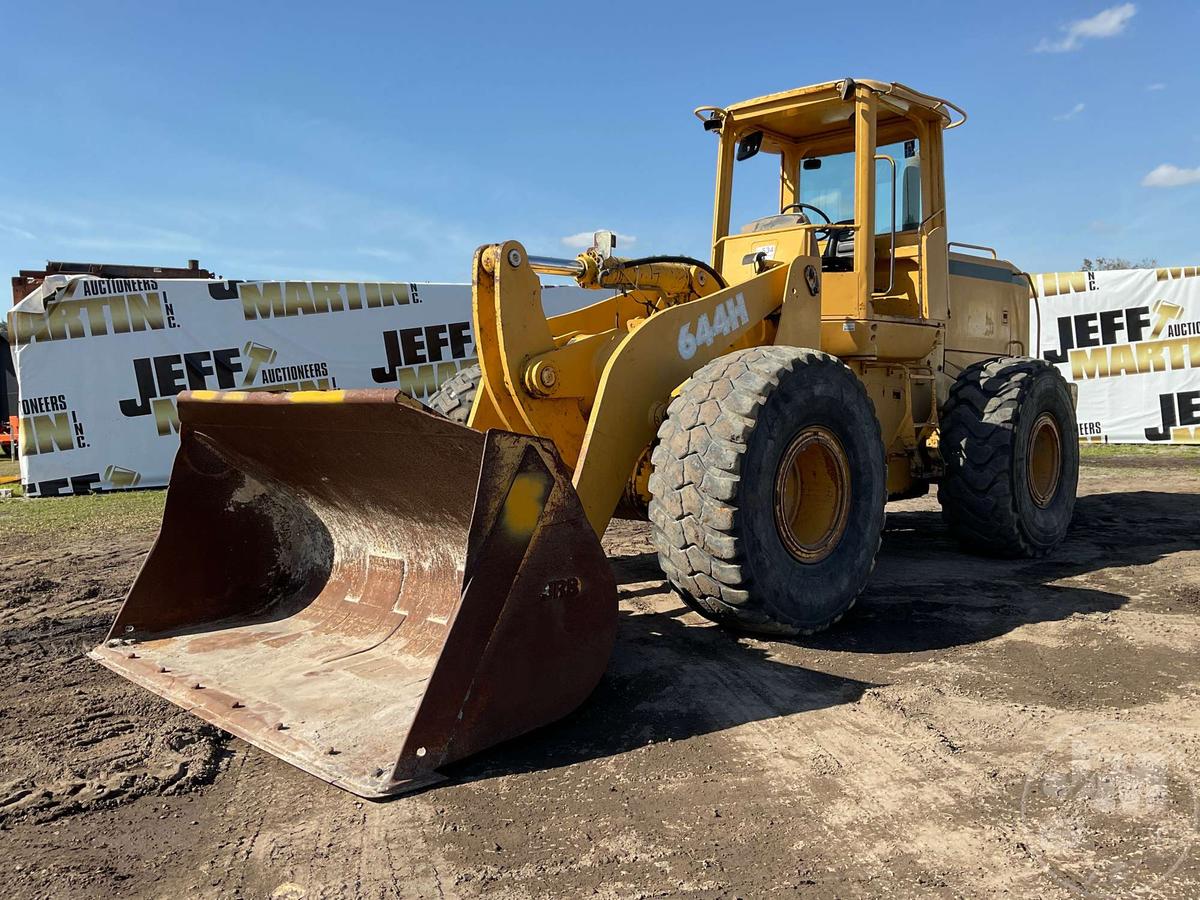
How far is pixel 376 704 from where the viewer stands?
10.8 feet

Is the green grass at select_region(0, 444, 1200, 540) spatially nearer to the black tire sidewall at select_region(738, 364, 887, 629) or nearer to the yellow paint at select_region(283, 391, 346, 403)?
the yellow paint at select_region(283, 391, 346, 403)

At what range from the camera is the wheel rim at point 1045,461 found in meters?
6.43

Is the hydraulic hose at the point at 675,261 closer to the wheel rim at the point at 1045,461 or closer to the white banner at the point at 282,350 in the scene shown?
the wheel rim at the point at 1045,461

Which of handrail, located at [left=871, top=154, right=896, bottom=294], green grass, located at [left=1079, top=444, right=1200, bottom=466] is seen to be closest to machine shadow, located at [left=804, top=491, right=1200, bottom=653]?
handrail, located at [left=871, top=154, right=896, bottom=294]

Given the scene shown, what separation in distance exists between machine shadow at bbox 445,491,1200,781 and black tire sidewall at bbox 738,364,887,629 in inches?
8.6

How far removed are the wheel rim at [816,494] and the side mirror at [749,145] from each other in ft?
9.06

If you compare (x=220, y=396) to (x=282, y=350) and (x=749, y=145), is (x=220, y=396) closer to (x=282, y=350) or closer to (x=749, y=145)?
(x=749, y=145)

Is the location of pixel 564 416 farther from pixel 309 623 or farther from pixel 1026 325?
A: pixel 1026 325

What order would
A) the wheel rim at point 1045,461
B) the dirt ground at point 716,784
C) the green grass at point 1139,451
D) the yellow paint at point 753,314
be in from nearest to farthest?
the dirt ground at point 716,784
the yellow paint at point 753,314
the wheel rim at point 1045,461
the green grass at point 1139,451

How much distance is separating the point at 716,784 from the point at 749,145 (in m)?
4.84

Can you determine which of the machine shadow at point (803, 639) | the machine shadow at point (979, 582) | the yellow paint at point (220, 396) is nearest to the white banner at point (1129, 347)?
the machine shadow at point (979, 582)

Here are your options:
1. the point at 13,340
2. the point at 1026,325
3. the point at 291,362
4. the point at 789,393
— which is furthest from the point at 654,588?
the point at 13,340

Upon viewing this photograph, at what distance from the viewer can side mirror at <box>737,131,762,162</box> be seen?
647 cm

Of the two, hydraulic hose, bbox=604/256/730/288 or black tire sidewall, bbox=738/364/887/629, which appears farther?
hydraulic hose, bbox=604/256/730/288
